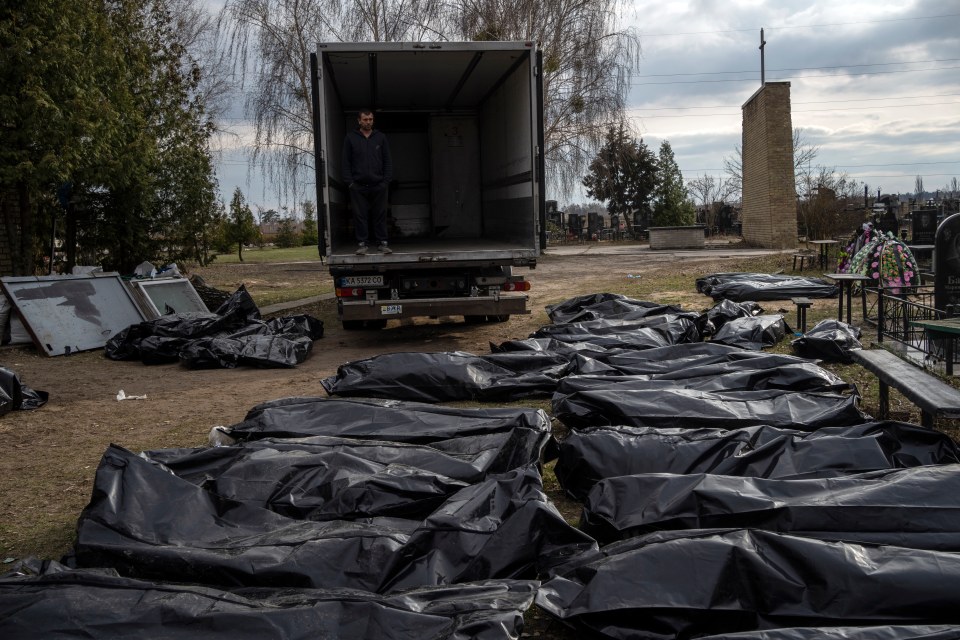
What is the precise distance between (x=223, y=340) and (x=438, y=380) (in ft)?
11.3

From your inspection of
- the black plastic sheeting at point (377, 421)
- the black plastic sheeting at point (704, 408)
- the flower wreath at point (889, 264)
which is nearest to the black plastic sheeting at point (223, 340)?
the black plastic sheeting at point (377, 421)

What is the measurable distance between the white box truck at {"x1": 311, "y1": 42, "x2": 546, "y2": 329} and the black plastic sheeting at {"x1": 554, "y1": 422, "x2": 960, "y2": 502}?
16.6 ft

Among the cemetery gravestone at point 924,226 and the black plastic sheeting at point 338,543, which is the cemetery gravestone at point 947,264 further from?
the cemetery gravestone at point 924,226

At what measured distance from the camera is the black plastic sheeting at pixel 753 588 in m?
2.44

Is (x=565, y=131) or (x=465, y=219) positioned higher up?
(x=565, y=131)

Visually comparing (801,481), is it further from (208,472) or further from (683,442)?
(208,472)

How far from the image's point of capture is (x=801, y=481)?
10.8ft

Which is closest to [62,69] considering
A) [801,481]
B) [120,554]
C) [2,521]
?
[2,521]

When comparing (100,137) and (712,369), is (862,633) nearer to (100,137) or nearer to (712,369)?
(712,369)

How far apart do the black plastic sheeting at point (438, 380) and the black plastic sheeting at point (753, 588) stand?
3.70 m

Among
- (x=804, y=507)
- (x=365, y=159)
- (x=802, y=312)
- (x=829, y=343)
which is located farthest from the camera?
(x=365, y=159)

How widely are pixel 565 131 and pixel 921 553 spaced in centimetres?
2483

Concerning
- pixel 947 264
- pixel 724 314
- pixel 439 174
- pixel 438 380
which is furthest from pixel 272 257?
pixel 947 264

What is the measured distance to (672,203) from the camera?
3644 cm
